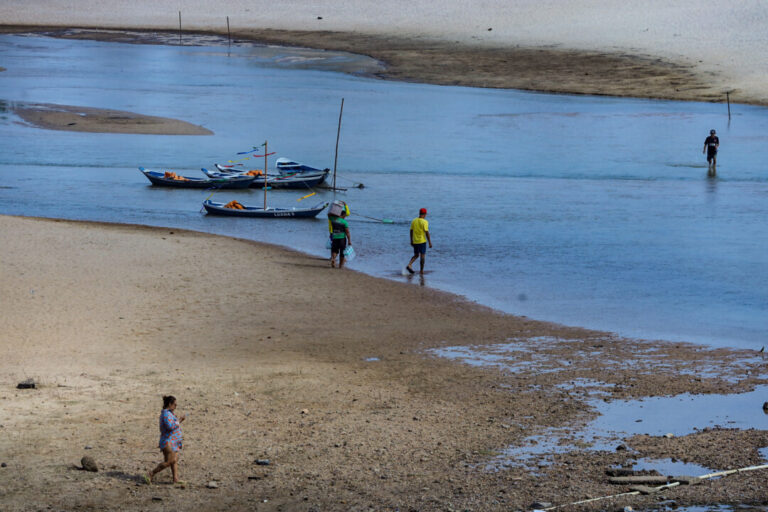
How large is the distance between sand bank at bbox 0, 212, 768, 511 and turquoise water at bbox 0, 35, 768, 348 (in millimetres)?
2609

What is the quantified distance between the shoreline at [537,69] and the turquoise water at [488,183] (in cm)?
245

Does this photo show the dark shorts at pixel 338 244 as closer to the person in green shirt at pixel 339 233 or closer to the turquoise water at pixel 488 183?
the person in green shirt at pixel 339 233

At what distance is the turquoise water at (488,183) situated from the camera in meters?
22.2

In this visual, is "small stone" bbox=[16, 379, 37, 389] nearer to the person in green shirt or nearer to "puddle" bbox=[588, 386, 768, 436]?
"puddle" bbox=[588, 386, 768, 436]

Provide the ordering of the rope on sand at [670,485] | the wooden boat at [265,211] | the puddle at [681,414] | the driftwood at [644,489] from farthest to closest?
the wooden boat at [265,211] → the puddle at [681,414] → the driftwood at [644,489] → the rope on sand at [670,485]

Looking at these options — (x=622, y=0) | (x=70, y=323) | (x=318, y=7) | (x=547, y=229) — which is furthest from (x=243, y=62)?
(x=70, y=323)

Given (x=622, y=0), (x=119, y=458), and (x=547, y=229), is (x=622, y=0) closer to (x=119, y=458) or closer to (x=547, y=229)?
(x=547, y=229)

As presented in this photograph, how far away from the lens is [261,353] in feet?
52.3

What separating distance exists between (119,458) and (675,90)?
196ft

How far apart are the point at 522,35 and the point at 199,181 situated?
59859mm

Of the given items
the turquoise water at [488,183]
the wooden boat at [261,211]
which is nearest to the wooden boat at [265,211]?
the wooden boat at [261,211]

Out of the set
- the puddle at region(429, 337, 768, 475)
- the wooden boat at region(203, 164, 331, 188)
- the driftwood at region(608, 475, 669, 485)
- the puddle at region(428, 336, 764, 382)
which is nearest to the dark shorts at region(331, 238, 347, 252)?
the puddle at region(428, 336, 764, 382)

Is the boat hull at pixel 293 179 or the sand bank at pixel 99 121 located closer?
the boat hull at pixel 293 179

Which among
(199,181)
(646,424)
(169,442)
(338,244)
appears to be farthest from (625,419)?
(199,181)
